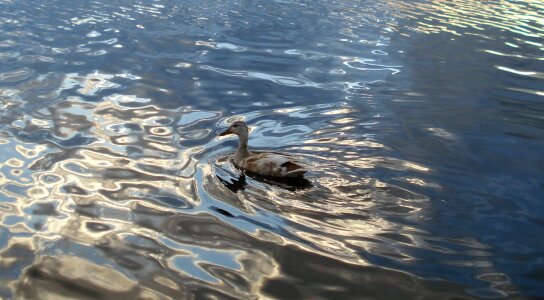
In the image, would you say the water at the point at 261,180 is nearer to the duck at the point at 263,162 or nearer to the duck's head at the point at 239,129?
the duck at the point at 263,162

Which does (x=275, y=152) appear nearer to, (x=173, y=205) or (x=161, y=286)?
(x=173, y=205)

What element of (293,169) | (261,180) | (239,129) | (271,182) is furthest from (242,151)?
(293,169)

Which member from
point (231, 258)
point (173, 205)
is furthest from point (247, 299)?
point (173, 205)

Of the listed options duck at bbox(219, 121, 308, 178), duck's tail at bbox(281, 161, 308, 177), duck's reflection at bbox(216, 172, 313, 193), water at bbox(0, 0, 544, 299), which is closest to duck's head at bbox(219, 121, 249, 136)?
duck at bbox(219, 121, 308, 178)

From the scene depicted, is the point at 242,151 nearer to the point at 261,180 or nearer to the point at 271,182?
the point at 261,180

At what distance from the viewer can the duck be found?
9.21 metres

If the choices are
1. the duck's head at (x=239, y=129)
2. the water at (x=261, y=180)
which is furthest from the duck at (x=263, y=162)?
the water at (x=261, y=180)

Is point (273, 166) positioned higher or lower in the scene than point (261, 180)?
higher

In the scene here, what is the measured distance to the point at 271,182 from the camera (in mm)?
9422

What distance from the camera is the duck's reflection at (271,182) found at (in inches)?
358

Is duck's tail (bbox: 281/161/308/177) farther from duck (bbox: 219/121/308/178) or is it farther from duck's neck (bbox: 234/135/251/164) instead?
duck's neck (bbox: 234/135/251/164)

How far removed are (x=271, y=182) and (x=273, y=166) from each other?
9.4 inches

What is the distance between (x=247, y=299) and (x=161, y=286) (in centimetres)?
94

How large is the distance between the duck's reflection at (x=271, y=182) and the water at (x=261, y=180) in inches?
1.9
